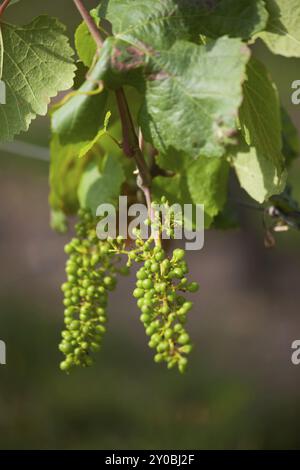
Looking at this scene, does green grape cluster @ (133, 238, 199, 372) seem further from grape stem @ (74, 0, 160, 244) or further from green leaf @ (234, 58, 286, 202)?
green leaf @ (234, 58, 286, 202)

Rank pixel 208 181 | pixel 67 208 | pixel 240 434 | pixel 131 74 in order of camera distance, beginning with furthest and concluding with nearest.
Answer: pixel 240 434
pixel 67 208
pixel 208 181
pixel 131 74

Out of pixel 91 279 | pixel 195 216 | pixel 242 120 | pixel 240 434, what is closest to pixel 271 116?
pixel 242 120

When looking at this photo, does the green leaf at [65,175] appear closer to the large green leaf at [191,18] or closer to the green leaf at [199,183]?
the green leaf at [199,183]

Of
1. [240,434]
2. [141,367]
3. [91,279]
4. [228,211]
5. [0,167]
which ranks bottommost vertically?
[240,434]

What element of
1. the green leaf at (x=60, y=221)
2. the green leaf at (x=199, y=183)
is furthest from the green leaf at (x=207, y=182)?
the green leaf at (x=60, y=221)

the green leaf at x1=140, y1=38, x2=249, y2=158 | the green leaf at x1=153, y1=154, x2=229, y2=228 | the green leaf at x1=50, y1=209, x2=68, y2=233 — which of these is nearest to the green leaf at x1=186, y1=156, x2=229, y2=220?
the green leaf at x1=153, y1=154, x2=229, y2=228

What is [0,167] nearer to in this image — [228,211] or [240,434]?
[240,434]

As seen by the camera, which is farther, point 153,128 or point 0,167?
point 0,167
